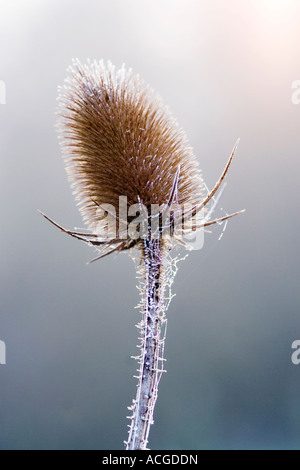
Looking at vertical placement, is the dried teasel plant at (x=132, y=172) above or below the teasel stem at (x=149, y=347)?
above

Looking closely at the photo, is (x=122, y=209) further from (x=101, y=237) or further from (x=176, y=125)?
(x=176, y=125)

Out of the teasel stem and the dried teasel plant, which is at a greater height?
the dried teasel plant

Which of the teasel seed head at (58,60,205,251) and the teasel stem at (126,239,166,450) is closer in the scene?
the teasel stem at (126,239,166,450)

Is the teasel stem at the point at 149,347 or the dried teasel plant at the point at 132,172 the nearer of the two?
the teasel stem at the point at 149,347

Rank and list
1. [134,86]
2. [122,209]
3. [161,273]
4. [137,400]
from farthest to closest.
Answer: [134,86] → [122,209] → [161,273] → [137,400]

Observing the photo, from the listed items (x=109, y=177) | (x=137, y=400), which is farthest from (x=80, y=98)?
(x=137, y=400)

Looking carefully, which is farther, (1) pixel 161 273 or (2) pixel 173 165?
(2) pixel 173 165
